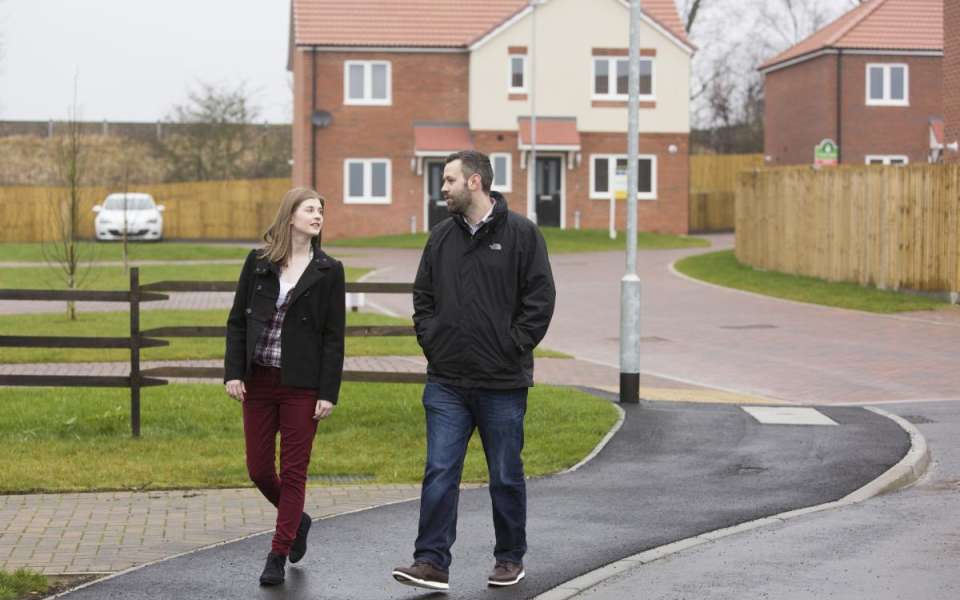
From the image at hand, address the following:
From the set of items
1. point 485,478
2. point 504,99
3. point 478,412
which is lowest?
point 485,478

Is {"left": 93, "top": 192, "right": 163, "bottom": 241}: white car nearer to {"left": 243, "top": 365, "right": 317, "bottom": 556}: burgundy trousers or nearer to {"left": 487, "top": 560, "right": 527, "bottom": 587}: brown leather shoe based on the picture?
{"left": 243, "top": 365, "right": 317, "bottom": 556}: burgundy trousers

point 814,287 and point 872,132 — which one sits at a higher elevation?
point 872,132

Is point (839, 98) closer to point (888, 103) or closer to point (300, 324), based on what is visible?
point (888, 103)

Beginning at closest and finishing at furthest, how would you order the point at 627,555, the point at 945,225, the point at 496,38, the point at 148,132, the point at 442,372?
the point at 442,372, the point at 627,555, the point at 945,225, the point at 496,38, the point at 148,132

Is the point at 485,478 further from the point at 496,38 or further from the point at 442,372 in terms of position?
the point at 496,38

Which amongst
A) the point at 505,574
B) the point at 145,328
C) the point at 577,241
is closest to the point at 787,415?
the point at 505,574

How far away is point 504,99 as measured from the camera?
52000 mm

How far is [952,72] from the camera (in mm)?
30266

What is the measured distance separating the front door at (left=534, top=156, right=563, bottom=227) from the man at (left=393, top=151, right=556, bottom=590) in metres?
45.3

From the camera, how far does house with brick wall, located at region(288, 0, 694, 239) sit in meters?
51.6

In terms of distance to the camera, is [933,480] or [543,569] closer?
[543,569]

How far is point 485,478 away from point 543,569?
2975 mm

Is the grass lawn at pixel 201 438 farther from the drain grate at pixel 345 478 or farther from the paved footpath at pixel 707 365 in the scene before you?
the paved footpath at pixel 707 365

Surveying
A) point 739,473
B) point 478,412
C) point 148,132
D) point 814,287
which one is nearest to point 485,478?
point 739,473
